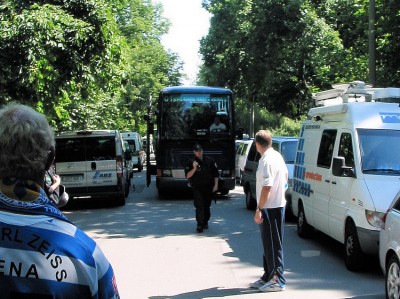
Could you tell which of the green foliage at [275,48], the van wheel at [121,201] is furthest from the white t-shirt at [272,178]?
the green foliage at [275,48]

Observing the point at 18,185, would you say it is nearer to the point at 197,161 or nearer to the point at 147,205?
the point at 197,161

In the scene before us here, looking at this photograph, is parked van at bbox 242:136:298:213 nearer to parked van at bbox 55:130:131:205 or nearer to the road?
the road

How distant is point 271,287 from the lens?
21.6 feet

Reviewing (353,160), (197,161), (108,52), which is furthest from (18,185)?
(108,52)

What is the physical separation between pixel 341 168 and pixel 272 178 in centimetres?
156

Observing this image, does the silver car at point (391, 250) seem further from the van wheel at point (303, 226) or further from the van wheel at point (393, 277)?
the van wheel at point (303, 226)

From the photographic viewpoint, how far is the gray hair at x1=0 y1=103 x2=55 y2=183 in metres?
2.01

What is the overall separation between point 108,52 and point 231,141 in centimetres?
497

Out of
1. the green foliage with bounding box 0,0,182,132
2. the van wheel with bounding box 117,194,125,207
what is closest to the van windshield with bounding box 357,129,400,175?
the green foliage with bounding box 0,0,182,132

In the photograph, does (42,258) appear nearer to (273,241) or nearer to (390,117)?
(273,241)

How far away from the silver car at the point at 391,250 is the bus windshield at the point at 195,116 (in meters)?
11.5

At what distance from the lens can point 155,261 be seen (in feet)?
27.9

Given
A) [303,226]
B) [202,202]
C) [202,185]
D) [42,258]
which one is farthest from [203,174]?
[42,258]

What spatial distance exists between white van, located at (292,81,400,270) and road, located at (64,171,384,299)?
47 centimetres
